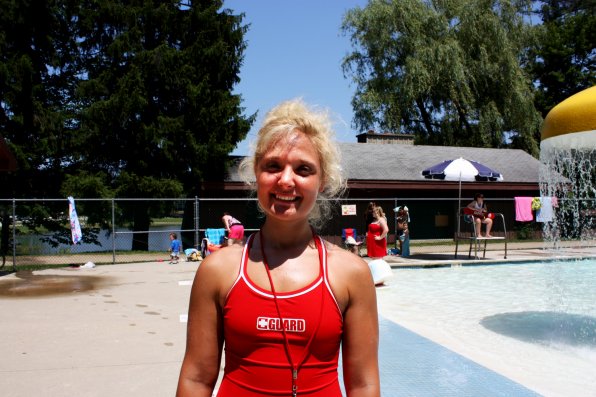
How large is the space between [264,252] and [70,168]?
22590 millimetres

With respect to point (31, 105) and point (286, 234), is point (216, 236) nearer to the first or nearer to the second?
point (31, 105)

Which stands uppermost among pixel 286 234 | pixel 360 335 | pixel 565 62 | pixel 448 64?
pixel 565 62

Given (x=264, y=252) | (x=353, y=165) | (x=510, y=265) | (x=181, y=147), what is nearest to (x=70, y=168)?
(x=181, y=147)

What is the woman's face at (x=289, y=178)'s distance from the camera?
168 cm

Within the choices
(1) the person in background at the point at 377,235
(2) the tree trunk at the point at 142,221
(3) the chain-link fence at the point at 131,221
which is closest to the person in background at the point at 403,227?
(3) the chain-link fence at the point at 131,221

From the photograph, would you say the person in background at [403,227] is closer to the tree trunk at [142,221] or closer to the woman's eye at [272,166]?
the tree trunk at [142,221]

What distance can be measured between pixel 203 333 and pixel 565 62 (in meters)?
40.2

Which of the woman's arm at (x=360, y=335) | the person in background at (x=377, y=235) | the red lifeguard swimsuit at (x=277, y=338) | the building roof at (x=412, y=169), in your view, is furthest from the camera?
the building roof at (x=412, y=169)

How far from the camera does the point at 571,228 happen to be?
25359 mm

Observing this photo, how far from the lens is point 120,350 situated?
18.9ft

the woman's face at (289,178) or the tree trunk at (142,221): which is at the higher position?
the woman's face at (289,178)

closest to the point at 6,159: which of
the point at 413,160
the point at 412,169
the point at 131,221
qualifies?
the point at 131,221

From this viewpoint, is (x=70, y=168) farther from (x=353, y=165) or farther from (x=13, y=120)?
(x=353, y=165)

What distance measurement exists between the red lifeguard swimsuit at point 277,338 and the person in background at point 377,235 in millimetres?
10394
